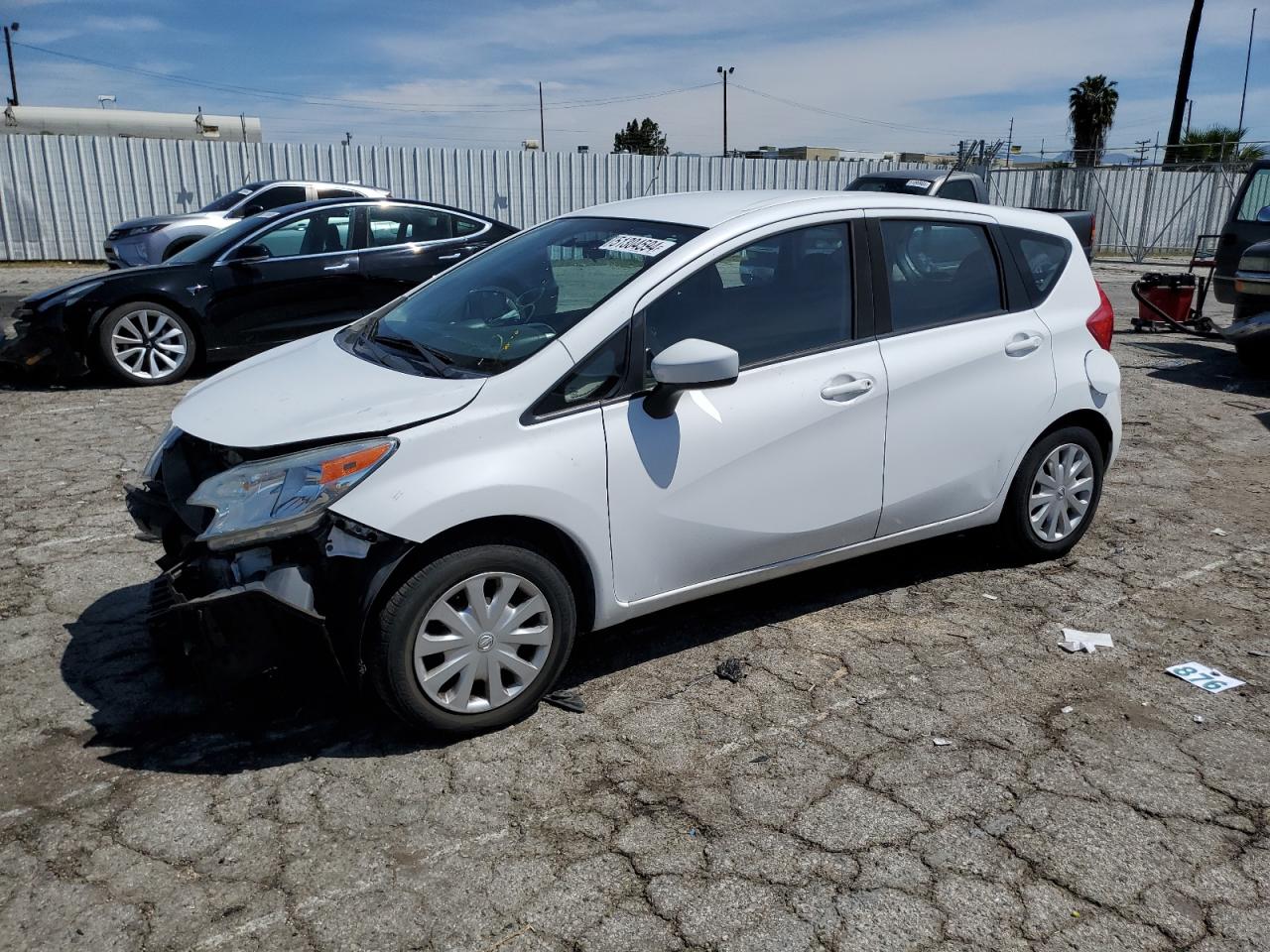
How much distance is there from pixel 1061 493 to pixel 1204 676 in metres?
1.16

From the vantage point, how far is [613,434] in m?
3.51

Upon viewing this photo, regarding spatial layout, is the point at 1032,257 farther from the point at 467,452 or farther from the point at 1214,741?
the point at 467,452

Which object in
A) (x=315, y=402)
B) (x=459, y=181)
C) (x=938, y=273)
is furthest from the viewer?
(x=459, y=181)

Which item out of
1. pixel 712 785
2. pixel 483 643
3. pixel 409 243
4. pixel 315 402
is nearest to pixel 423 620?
pixel 483 643

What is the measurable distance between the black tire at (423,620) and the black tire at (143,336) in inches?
255

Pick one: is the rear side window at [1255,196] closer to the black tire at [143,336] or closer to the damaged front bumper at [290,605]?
the black tire at [143,336]

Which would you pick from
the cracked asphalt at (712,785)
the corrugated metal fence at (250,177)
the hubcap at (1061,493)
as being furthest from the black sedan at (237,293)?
the corrugated metal fence at (250,177)

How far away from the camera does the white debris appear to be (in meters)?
4.20

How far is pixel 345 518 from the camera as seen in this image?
123 inches

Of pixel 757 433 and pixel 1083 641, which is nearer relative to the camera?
pixel 757 433

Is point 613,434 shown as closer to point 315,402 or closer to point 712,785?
point 315,402

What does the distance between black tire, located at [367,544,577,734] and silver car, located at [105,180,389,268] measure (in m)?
11.3

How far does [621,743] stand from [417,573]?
91 cm

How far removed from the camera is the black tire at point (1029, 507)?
4723 millimetres
